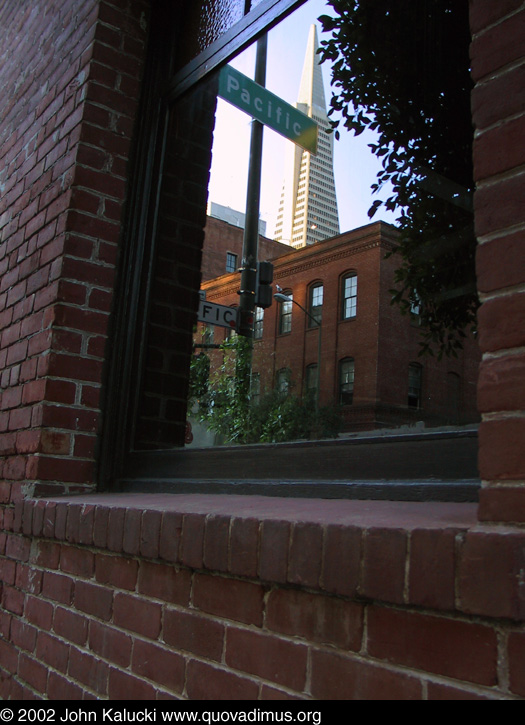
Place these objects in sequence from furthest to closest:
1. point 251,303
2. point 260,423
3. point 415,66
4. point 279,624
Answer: point 251,303 < point 260,423 < point 415,66 < point 279,624

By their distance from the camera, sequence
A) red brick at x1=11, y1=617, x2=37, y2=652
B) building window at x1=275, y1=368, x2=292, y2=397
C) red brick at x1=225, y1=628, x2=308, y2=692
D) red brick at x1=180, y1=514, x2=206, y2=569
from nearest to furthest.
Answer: red brick at x1=225, y1=628, x2=308, y2=692, red brick at x1=180, y1=514, x2=206, y2=569, building window at x1=275, y1=368, x2=292, y2=397, red brick at x1=11, y1=617, x2=37, y2=652

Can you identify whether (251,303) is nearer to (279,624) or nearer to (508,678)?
(279,624)

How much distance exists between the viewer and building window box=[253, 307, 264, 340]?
2.16 meters

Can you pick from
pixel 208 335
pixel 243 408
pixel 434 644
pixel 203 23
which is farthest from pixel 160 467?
pixel 203 23

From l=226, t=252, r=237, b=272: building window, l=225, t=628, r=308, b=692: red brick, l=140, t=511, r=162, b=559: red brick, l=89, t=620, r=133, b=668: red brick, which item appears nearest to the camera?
l=225, t=628, r=308, b=692: red brick

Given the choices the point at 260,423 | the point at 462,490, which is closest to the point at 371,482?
the point at 462,490

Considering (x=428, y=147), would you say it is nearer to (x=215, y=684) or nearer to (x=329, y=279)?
(x=329, y=279)

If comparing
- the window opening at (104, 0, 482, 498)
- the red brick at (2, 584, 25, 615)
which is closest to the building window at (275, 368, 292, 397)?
the window opening at (104, 0, 482, 498)

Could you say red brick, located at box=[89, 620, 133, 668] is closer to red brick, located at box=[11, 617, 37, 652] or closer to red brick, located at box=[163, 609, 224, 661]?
red brick, located at box=[163, 609, 224, 661]

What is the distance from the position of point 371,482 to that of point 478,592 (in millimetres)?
626

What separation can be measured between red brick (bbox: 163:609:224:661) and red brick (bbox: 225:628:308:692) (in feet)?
0.13

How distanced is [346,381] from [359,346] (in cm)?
12

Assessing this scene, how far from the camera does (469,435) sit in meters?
1.40

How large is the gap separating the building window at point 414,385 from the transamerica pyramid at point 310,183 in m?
0.58
